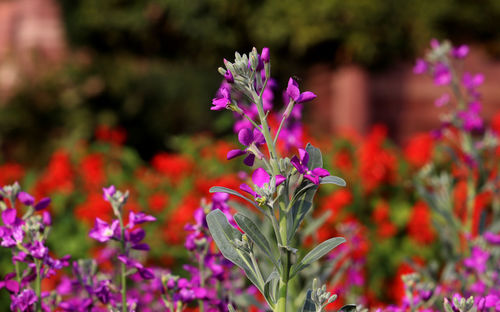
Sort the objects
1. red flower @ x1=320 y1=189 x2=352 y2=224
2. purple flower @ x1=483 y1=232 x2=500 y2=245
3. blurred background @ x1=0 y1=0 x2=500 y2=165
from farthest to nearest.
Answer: blurred background @ x1=0 y1=0 x2=500 y2=165
red flower @ x1=320 y1=189 x2=352 y2=224
purple flower @ x1=483 y1=232 x2=500 y2=245

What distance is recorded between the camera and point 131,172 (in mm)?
4617

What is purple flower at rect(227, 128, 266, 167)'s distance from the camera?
2.92 ft

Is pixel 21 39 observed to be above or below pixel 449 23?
above

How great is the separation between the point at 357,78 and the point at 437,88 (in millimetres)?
858

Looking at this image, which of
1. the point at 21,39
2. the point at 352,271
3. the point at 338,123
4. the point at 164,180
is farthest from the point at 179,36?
the point at 352,271

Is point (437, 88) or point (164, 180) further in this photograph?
point (437, 88)

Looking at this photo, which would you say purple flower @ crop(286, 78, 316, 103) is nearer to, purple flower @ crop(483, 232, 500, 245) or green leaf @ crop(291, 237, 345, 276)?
green leaf @ crop(291, 237, 345, 276)

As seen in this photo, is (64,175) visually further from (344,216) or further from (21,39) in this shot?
(21,39)

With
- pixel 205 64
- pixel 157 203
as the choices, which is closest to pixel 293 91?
pixel 157 203

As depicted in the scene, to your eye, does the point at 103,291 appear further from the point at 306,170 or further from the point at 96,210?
the point at 96,210

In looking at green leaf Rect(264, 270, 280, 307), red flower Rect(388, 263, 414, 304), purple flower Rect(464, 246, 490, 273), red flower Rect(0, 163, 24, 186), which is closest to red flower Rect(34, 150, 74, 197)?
red flower Rect(0, 163, 24, 186)

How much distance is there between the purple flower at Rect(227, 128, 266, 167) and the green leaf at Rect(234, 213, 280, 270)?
84mm

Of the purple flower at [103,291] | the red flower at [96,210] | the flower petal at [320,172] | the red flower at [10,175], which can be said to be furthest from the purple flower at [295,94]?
the red flower at [10,175]

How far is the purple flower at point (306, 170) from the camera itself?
856 millimetres
